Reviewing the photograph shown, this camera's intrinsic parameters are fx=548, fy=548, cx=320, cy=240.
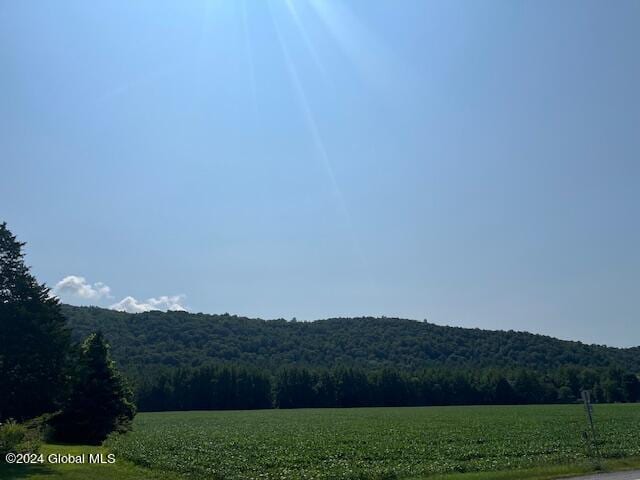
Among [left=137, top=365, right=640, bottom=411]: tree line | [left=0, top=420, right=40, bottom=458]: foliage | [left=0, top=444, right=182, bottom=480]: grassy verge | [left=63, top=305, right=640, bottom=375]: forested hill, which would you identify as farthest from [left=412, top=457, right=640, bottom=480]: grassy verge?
[left=63, top=305, right=640, bottom=375]: forested hill

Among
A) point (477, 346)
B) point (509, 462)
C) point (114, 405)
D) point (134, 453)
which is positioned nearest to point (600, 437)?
point (509, 462)

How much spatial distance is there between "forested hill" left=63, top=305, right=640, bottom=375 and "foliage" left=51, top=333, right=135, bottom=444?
8349cm

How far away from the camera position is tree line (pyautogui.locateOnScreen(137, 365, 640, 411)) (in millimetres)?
109312

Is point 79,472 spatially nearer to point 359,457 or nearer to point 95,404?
point 359,457

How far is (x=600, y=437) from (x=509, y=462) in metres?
14.3

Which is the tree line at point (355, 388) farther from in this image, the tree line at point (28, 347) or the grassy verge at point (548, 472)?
the grassy verge at point (548, 472)

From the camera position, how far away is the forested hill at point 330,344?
127750 mm

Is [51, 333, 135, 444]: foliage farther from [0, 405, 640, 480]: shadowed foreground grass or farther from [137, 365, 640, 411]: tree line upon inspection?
[137, 365, 640, 411]: tree line

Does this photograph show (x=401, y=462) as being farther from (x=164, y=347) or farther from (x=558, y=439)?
(x=164, y=347)

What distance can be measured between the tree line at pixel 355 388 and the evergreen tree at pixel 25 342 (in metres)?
85.8

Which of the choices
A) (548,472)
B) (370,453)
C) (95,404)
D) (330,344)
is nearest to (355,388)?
(330,344)

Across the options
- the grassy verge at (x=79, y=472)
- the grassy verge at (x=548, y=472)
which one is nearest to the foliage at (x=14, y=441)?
the grassy verge at (x=79, y=472)

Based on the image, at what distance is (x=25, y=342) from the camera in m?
25.0

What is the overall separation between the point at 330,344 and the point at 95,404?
392 feet
